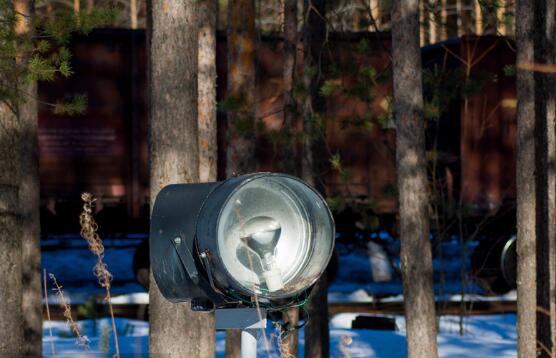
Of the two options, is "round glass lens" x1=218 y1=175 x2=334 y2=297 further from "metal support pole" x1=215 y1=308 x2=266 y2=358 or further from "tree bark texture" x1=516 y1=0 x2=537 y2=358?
"tree bark texture" x1=516 y1=0 x2=537 y2=358

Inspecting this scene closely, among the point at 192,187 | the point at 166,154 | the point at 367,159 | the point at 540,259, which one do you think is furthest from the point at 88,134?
the point at 192,187

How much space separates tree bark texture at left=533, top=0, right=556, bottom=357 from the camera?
852 centimetres

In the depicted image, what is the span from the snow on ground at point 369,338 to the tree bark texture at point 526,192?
2.28m

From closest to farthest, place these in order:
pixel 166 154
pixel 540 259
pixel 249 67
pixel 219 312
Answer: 1. pixel 219 312
2. pixel 166 154
3. pixel 540 259
4. pixel 249 67

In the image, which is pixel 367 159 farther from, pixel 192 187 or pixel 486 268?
pixel 192 187

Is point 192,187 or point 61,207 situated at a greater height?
point 192,187

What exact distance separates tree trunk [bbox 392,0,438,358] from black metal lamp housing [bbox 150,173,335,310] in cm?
476

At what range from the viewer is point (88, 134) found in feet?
48.9

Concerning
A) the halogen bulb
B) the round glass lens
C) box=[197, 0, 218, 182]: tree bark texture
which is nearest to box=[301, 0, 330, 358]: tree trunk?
box=[197, 0, 218, 182]: tree bark texture

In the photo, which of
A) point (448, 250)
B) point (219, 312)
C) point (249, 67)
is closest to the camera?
point (219, 312)

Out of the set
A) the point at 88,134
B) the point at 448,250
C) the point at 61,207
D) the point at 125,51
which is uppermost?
the point at 125,51

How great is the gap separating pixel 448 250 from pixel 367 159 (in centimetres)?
752

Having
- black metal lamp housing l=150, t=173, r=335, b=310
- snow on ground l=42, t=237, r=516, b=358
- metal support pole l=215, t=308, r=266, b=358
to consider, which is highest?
black metal lamp housing l=150, t=173, r=335, b=310

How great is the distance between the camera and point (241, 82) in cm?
1080
